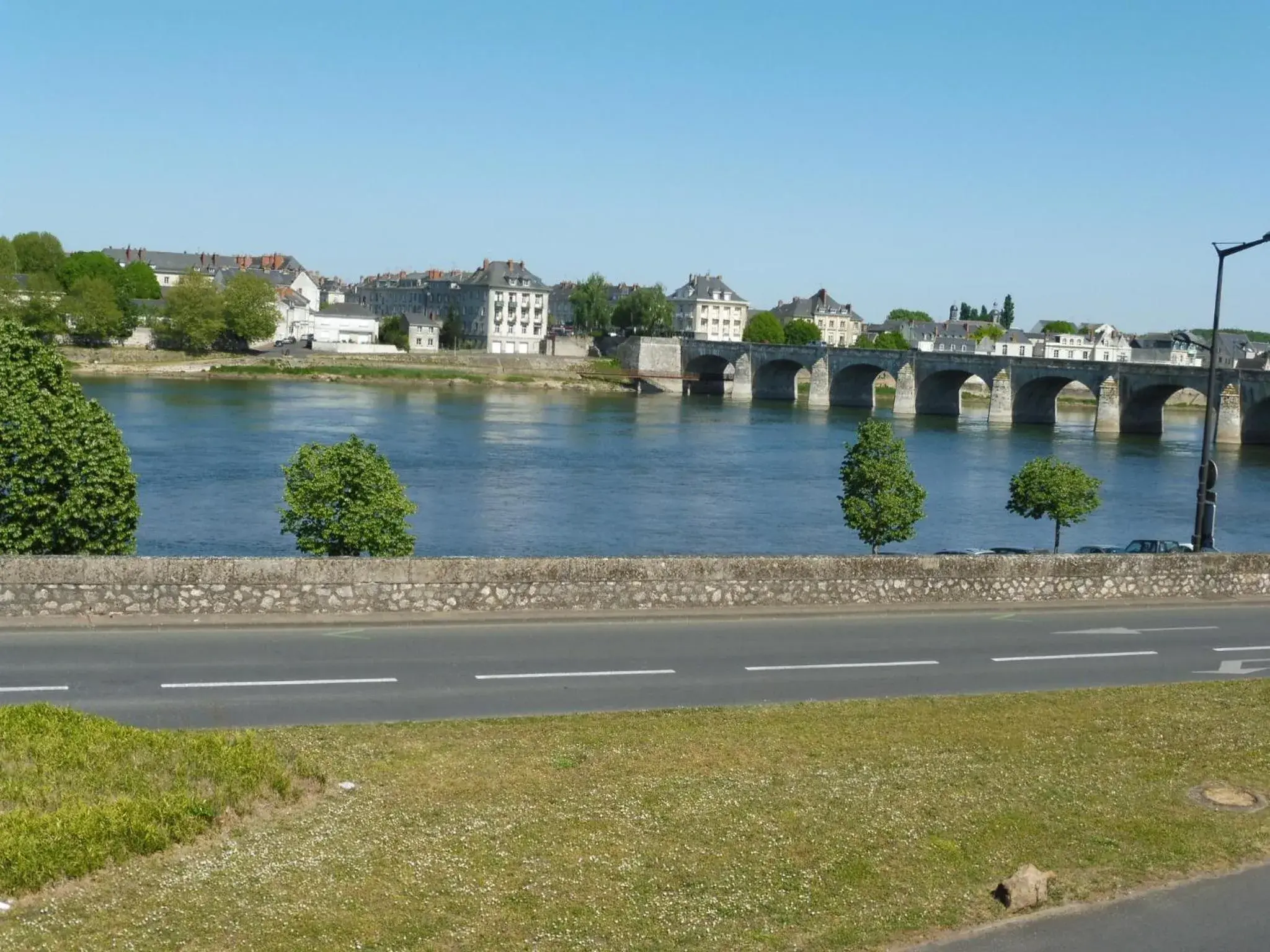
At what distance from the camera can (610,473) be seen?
206 ft

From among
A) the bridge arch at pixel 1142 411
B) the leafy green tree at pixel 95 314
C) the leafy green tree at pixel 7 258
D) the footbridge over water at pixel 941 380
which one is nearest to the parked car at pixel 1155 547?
the footbridge over water at pixel 941 380

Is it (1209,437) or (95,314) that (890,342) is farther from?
(1209,437)

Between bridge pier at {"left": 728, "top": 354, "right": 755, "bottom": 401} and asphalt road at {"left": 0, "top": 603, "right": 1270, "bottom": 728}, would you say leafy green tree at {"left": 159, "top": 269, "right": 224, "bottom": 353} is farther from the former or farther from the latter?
A: asphalt road at {"left": 0, "top": 603, "right": 1270, "bottom": 728}

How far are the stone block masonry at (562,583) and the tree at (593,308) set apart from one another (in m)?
138

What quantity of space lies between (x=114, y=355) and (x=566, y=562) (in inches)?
4233

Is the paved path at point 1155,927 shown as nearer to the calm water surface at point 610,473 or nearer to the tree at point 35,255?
the calm water surface at point 610,473

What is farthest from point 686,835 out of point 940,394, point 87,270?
point 87,270

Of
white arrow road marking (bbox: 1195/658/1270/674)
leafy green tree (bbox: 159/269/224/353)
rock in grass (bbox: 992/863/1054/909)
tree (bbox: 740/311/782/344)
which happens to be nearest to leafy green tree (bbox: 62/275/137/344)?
leafy green tree (bbox: 159/269/224/353)

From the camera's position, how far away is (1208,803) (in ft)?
35.3

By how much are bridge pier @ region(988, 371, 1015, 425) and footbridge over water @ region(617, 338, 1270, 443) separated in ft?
0.22

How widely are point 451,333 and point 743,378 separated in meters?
41.2

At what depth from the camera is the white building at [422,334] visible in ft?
485

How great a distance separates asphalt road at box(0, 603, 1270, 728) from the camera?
13.6m

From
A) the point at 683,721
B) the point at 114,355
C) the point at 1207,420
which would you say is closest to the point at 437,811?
the point at 683,721
